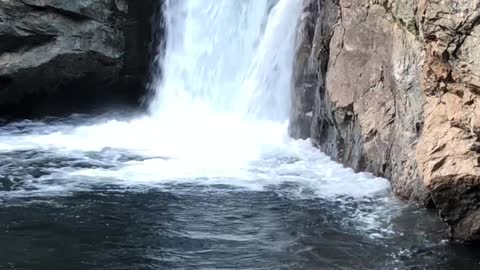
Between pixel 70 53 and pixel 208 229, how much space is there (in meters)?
7.90

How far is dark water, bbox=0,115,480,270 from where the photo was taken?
6.85 metres

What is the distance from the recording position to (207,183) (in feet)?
31.2

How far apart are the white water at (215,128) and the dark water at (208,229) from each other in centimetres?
35

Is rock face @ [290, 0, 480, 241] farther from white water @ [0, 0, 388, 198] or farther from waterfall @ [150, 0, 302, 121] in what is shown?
waterfall @ [150, 0, 302, 121]

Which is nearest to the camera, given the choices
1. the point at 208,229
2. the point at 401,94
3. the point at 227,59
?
the point at 208,229

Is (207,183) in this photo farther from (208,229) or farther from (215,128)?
(215,128)

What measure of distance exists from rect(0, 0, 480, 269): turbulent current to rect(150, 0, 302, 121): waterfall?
1.0 inches

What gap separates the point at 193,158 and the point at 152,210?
264cm

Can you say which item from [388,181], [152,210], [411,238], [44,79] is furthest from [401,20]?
[44,79]

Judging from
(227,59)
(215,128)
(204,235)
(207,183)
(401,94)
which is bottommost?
(204,235)

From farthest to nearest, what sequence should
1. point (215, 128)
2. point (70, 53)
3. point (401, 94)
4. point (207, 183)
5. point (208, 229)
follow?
point (70, 53), point (215, 128), point (207, 183), point (401, 94), point (208, 229)

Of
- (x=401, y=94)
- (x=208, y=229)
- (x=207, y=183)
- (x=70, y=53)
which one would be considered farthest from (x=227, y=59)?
(x=208, y=229)

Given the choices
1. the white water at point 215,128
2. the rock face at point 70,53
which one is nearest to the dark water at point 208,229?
the white water at point 215,128

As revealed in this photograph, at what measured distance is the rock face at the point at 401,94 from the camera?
6539mm
